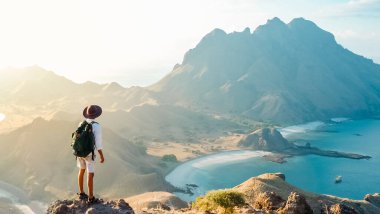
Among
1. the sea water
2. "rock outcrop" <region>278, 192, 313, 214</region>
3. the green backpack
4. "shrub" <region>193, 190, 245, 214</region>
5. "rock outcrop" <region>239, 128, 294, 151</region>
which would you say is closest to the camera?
the green backpack

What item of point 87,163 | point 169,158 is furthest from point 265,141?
point 87,163

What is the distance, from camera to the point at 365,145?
193000 millimetres

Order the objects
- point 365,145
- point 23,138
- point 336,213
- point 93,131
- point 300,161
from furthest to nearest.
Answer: point 365,145, point 300,161, point 23,138, point 336,213, point 93,131

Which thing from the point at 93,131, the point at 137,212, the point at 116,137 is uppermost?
the point at 116,137

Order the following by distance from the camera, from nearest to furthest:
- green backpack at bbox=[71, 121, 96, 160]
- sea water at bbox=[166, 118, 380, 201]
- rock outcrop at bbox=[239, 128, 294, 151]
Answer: green backpack at bbox=[71, 121, 96, 160]
sea water at bbox=[166, 118, 380, 201]
rock outcrop at bbox=[239, 128, 294, 151]

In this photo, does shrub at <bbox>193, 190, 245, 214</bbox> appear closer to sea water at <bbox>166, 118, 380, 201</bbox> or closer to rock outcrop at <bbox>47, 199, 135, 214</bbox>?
rock outcrop at <bbox>47, 199, 135, 214</bbox>

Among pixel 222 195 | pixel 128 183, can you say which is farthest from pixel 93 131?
pixel 128 183

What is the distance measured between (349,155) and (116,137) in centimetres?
9787

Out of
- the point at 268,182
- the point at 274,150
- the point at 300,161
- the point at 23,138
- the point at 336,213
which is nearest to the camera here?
the point at 336,213

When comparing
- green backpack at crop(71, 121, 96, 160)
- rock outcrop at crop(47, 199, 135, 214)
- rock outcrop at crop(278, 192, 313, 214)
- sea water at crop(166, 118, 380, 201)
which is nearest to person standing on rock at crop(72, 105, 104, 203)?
green backpack at crop(71, 121, 96, 160)

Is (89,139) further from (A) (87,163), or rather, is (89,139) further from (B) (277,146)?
(B) (277,146)

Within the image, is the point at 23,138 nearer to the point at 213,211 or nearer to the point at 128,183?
the point at 128,183

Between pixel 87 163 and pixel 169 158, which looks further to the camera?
pixel 169 158

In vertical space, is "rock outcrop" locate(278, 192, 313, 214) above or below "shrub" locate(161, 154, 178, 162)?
below
